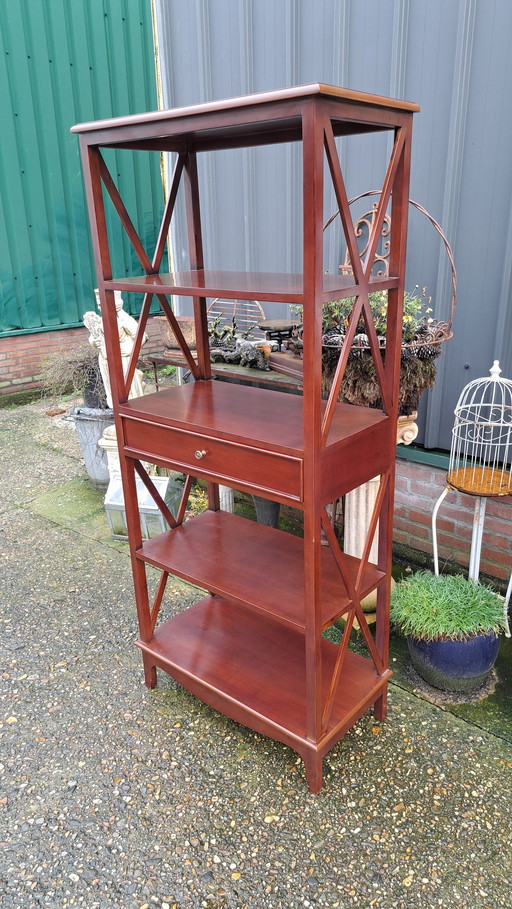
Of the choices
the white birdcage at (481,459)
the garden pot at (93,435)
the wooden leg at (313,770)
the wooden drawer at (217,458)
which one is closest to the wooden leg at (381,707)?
the wooden leg at (313,770)

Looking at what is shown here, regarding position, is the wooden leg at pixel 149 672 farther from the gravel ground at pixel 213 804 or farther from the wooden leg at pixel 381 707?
the wooden leg at pixel 381 707

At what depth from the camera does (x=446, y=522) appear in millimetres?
3994

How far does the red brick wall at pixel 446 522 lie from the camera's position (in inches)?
146

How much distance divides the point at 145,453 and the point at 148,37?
284 inches

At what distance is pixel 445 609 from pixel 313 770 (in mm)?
984

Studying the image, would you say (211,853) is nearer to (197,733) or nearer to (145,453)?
(197,733)

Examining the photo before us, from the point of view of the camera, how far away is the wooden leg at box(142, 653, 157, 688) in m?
3.18

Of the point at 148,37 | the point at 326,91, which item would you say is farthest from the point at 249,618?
the point at 148,37

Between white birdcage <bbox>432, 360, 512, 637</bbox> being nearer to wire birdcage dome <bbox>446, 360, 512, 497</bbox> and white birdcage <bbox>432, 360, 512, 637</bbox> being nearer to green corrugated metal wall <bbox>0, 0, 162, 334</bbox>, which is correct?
wire birdcage dome <bbox>446, 360, 512, 497</bbox>

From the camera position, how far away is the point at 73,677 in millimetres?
3375

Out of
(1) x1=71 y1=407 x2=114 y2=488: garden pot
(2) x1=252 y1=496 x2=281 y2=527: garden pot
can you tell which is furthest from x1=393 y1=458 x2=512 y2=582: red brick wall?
(1) x1=71 y1=407 x2=114 y2=488: garden pot

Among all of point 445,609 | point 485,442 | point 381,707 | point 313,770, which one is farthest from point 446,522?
point 313,770

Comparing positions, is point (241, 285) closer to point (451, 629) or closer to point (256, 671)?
point (256, 671)

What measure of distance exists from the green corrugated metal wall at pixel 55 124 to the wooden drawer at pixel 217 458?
18.0ft
